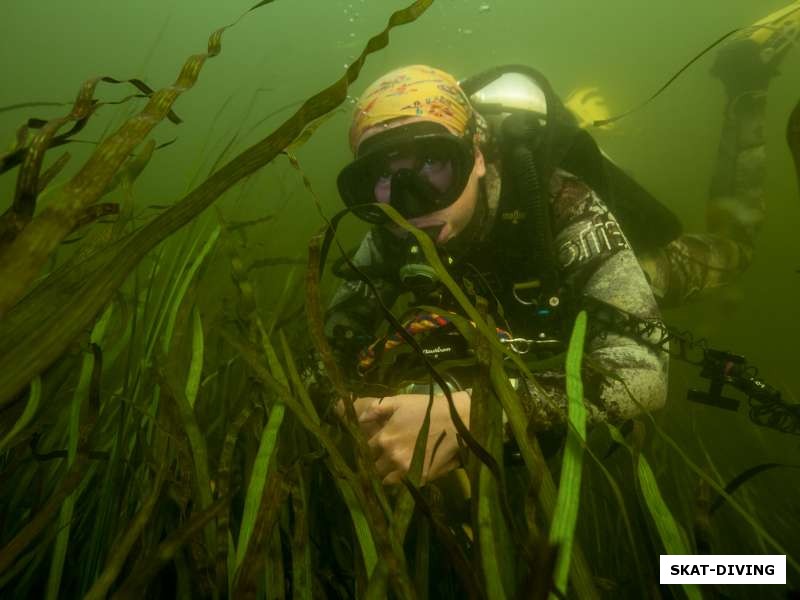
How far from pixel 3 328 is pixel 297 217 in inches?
292

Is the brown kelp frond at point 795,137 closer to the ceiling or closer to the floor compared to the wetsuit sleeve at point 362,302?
closer to the ceiling

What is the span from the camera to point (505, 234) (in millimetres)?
2555

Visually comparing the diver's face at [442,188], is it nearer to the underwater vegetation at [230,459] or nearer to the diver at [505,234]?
the diver at [505,234]

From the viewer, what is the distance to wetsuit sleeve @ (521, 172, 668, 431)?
1.34 metres

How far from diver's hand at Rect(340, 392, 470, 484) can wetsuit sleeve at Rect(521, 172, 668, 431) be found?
257 mm

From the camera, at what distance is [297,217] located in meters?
7.61

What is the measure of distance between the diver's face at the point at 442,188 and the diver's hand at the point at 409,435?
1.30m

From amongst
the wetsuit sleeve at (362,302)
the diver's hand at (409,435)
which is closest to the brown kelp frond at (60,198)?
Result: the diver's hand at (409,435)

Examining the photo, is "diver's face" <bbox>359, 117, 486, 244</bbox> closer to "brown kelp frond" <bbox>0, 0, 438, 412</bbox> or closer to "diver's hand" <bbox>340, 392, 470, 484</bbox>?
"diver's hand" <bbox>340, 392, 470, 484</bbox>

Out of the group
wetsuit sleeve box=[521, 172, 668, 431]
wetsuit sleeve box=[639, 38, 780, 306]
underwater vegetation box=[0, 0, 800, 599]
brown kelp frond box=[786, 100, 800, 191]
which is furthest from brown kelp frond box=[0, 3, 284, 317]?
wetsuit sleeve box=[639, 38, 780, 306]

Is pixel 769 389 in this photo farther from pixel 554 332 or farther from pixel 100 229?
pixel 100 229

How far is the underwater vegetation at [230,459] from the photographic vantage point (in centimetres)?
54

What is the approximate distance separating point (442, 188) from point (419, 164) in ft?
0.67

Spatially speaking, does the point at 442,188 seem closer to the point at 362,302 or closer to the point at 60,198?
the point at 362,302
